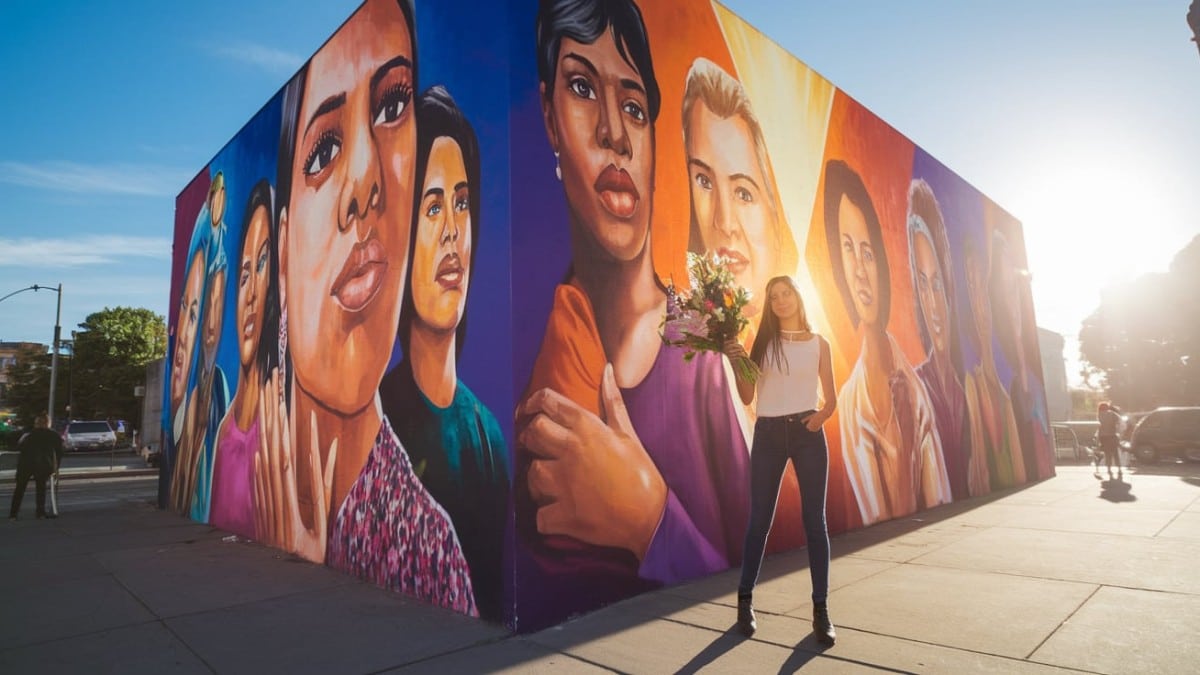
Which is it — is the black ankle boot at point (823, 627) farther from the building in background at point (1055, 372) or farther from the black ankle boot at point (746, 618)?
the building in background at point (1055, 372)

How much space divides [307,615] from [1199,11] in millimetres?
7822

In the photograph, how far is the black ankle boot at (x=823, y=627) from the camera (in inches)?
133

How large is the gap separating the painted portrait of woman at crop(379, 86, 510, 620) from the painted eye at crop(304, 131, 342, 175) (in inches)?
71.0

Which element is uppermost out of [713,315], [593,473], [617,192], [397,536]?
[617,192]

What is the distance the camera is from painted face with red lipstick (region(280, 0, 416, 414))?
556cm

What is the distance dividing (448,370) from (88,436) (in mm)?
39120

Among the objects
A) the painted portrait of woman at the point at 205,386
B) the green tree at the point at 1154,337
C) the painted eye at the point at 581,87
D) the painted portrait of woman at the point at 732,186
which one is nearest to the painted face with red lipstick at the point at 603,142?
the painted eye at the point at 581,87

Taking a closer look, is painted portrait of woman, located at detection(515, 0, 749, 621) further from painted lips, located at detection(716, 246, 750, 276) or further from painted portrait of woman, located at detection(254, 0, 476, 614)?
painted lips, located at detection(716, 246, 750, 276)

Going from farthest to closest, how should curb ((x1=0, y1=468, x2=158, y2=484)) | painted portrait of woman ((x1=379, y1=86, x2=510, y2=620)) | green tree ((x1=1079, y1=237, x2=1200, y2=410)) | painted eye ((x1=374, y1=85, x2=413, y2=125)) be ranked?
green tree ((x1=1079, y1=237, x2=1200, y2=410)), curb ((x1=0, y1=468, x2=158, y2=484)), painted eye ((x1=374, y1=85, x2=413, y2=125)), painted portrait of woman ((x1=379, y1=86, x2=510, y2=620))

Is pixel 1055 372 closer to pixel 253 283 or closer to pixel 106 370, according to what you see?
pixel 253 283

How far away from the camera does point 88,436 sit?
3362 cm

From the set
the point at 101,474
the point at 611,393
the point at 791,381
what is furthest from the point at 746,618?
the point at 101,474

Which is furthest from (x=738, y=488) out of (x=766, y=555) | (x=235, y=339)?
(x=235, y=339)

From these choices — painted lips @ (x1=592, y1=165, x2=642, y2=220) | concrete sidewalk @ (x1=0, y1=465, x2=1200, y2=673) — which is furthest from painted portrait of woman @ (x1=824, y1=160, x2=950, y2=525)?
painted lips @ (x1=592, y1=165, x2=642, y2=220)
